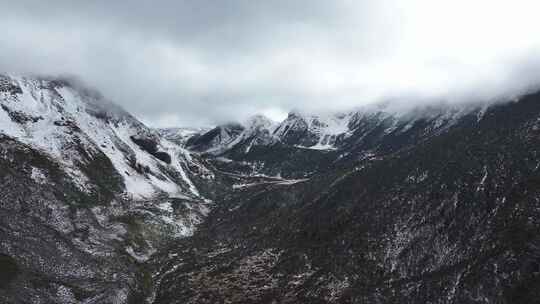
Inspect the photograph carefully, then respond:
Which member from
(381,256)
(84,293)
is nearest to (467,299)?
(381,256)

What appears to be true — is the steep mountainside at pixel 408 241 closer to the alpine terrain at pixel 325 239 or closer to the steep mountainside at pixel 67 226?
the alpine terrain at pixel 325 239

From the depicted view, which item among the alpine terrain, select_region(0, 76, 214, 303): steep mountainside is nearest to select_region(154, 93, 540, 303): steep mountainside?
the alpine terrain

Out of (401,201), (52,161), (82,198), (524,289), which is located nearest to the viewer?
(524,289)

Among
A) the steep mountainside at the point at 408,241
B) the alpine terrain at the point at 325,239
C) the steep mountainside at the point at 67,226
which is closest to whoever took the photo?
the steep mountainside at the point at 408,241

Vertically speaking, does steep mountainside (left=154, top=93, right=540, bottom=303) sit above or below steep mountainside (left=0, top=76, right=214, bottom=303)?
below

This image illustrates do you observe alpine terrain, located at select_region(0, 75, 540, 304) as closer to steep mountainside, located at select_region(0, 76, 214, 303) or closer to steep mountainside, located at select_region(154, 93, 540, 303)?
steep mountainside, located at select_region(154, 93, 540, 303)

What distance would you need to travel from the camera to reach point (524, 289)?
2997 inches

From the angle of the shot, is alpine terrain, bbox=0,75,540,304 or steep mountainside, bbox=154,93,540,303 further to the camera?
alpine terrain, bbox=0,75,540,304

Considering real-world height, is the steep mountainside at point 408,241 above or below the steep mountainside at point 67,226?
below

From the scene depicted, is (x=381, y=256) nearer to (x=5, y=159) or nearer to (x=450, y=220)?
(x=450, y=220)

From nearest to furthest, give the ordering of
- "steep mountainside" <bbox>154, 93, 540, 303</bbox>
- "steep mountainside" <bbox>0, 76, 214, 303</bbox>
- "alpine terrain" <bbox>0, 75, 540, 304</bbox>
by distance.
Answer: "steep mountainside" <bbox>154, 93, 540, 303</bbox> → "alpine terrain" <bbox>0, 75, 540, 304</bbox> → "steep mountainside" <bbox>0, 76, 214, 303</bbox>

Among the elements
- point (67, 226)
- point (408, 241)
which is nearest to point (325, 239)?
point (408, 241)

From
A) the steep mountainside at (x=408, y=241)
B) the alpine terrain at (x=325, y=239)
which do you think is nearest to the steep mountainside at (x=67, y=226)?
the alpine terrain at (x=325, y=239)

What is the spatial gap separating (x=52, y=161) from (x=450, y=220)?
426 feet
